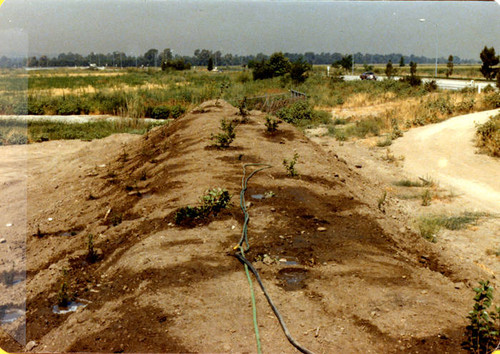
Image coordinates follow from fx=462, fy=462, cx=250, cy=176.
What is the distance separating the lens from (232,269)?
14.7 ft

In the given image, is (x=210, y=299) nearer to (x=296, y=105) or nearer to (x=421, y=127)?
(x=421, y=127)

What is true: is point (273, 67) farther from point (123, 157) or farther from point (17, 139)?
point (123, 157)

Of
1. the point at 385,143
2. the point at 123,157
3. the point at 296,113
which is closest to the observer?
the point at 123,157

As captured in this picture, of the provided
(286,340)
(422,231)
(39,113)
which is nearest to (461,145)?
(422,231)

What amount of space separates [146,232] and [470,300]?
3.62 metres

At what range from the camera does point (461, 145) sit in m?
12.6

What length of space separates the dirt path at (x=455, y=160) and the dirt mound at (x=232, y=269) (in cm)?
234

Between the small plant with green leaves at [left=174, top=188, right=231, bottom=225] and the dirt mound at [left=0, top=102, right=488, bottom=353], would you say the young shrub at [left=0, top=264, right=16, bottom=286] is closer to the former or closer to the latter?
the dirt mound at [left=0, top=102, right=488, bottom=353]

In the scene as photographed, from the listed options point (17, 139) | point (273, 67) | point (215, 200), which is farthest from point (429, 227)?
point (273, 67)

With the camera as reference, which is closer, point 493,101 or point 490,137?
point 490,137

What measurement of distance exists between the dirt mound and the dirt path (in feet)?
7.67

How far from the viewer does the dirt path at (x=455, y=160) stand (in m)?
9.27

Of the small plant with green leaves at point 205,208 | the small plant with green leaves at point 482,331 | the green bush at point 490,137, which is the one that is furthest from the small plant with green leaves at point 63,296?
the green bush at point 490,137

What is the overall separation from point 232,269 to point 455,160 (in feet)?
29.6
